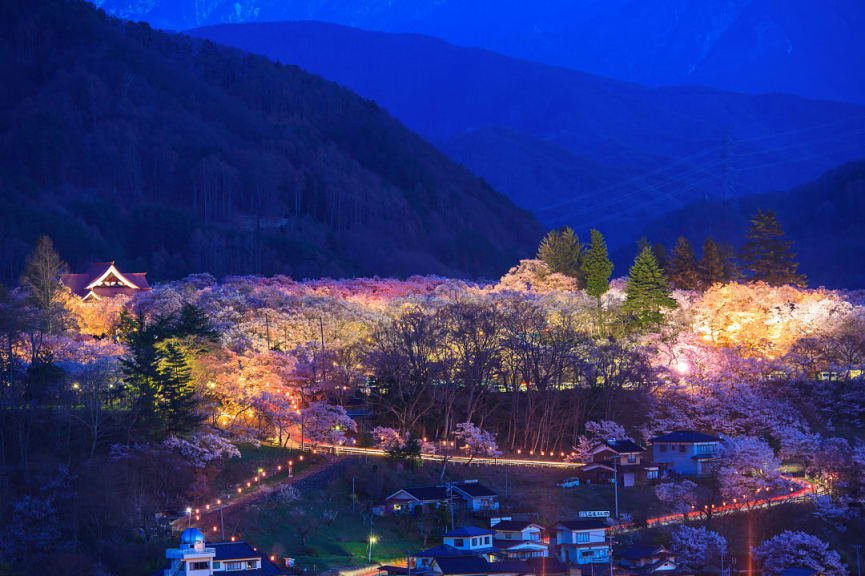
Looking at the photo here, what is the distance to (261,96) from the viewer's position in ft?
433

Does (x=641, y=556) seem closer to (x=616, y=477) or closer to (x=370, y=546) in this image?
(x=616, y=477)

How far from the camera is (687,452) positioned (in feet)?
171

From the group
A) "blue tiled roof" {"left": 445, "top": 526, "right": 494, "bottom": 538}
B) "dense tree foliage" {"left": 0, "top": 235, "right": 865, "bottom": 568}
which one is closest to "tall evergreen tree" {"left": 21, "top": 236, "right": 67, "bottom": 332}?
"dense tree foliage" {"left": 0, "top": 235, "right": 865, "bottom": 568}

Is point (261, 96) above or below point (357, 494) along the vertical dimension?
above

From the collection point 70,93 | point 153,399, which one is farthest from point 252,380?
point 70,93

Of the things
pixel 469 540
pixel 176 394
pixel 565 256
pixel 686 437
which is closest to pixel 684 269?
pixel 565 256

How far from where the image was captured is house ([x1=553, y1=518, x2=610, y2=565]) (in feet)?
136

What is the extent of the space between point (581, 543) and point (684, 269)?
126 feet

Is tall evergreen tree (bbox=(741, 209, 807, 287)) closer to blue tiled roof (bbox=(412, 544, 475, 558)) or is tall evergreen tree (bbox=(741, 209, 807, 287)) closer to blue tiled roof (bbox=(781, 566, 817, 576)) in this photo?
blue tiled roof (bbox=(781, 566, 817, 576))

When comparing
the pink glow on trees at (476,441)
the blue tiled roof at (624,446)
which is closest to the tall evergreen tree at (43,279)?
the pink glow on trees at (476,441)

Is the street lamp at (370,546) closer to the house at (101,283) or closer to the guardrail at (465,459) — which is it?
the guardrail at (465,459)

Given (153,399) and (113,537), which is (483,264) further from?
(113,537)

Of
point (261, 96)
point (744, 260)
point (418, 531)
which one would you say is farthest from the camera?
point (261, 96)

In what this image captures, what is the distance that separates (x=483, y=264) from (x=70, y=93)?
46.1 meters
